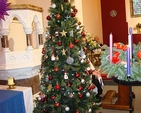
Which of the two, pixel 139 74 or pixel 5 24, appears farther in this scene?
pixel 5 24

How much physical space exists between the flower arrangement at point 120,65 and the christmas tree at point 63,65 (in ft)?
2.42

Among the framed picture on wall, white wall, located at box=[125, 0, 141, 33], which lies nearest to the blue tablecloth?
white wall, located at box=[125, 0, 141, 33]

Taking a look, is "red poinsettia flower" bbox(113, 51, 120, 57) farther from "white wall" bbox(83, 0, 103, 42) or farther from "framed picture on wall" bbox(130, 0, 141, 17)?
"framed picture on wall" bbox(130, 0, 141, 17)

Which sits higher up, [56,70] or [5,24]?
[5,24]

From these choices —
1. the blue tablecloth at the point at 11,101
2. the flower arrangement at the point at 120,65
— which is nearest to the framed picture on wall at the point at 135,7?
the blue tablecloth at the point at 11,101

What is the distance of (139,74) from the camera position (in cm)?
112

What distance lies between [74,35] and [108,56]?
0.82 m

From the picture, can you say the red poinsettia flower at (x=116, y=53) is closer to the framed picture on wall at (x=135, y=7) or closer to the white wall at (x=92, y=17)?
the white wall at (x=92, y=17)

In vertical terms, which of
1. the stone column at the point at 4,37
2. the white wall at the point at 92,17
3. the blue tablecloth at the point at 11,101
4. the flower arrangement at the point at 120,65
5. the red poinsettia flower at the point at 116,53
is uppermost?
the white wall at the point at 92,17

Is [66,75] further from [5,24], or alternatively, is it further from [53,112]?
[5,24]

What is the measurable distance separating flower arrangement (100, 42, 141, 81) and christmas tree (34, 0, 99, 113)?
74cm

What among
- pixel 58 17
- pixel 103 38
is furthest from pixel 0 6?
pixel 103 38

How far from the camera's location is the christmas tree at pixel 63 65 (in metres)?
1.96

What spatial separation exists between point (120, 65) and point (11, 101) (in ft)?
3.55
